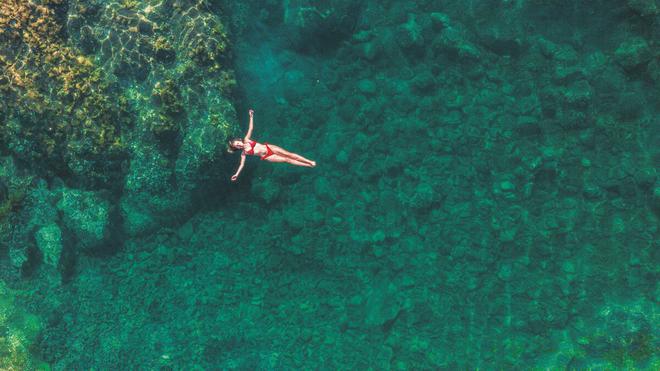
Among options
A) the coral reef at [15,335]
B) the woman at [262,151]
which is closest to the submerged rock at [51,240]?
the coral reef at [15,335]

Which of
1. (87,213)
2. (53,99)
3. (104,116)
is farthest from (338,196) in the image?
(53,99)

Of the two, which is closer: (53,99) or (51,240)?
(53,99)

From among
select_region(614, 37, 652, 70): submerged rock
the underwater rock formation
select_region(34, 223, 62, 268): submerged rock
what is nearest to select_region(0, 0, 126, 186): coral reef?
the underwater rock formation

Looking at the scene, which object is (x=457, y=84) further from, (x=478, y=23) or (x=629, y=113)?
(x=629, y=113)

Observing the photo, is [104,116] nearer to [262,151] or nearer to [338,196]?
[262,151]

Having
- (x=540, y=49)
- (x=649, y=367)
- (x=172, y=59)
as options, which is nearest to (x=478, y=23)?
(x=540, y=49)

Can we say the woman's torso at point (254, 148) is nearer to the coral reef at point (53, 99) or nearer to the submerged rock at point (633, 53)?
the coral reef at point (53, 99)

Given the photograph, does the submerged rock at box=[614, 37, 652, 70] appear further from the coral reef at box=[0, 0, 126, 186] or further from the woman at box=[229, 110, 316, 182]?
the coral reef at box=[0, 0, 126, 186]

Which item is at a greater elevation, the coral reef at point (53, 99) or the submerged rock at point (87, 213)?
the coral reef at point (53, 99)

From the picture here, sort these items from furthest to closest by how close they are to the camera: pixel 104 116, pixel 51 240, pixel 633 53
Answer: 1. pixel 51 240
2. pixel 633 53
3. pixel 104 116
